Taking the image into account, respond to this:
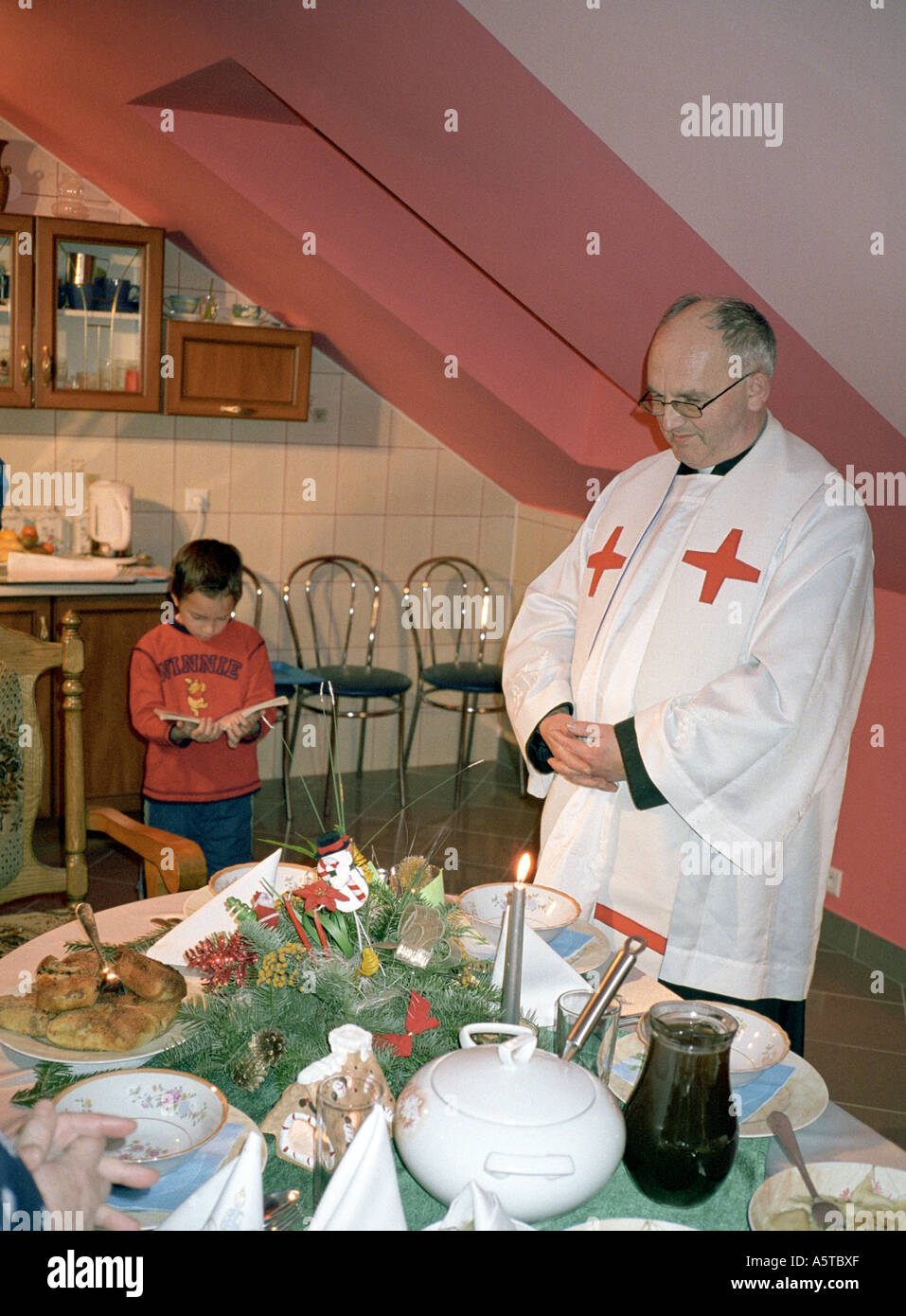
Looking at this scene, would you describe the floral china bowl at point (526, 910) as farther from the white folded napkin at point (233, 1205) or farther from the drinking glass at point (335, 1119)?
the white folded napkin at point (233, 1205)

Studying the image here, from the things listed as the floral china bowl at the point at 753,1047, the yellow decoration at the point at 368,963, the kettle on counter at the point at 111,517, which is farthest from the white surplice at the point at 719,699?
the kettle on counter at the point at 111,517

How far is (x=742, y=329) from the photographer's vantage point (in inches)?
73.4

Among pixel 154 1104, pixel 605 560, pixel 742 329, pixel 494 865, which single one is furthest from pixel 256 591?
pixel 154 1104

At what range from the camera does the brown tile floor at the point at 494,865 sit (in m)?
2.84

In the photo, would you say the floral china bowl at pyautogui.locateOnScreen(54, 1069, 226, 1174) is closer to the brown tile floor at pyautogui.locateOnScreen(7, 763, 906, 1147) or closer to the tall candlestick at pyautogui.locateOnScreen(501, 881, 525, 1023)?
the tall candlestick at pyautogui.locateOnScreen(501, 881, 525, 1023)

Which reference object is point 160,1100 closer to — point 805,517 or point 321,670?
point 805,517

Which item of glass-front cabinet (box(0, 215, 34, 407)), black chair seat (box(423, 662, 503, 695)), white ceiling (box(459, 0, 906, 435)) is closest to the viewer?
white ceiling (box(459, 0, 906, 435))

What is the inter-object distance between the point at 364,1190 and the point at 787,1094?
1.87 feet

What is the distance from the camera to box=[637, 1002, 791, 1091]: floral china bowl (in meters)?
1.27

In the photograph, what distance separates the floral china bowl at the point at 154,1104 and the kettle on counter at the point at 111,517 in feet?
10.8

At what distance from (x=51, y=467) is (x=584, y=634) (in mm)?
2857

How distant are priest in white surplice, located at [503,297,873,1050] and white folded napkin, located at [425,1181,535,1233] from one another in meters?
1.02

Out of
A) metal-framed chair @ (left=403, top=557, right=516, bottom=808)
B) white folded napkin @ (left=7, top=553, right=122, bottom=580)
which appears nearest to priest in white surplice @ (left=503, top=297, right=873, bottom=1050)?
white folded napkin @ (left=7, top=553, right=122, bottom=580)
